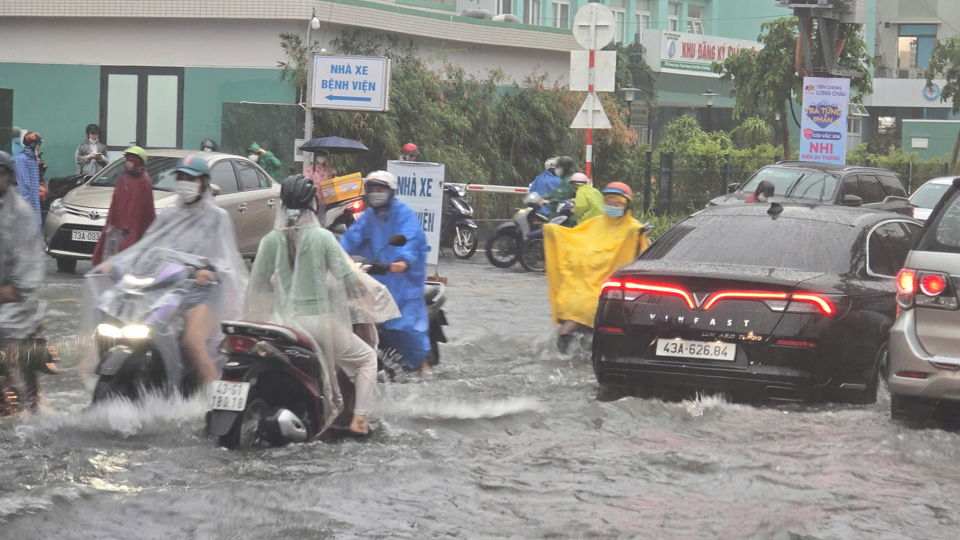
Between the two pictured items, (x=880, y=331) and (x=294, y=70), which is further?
(x=294, y=70)

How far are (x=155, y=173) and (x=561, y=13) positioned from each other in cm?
2678

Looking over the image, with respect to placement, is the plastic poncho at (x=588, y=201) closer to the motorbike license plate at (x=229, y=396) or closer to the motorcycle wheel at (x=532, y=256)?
the motorcycle wheel at (x=532, y=256)

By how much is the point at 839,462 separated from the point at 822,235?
2.12 metres

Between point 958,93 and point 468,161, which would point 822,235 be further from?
point 958,93

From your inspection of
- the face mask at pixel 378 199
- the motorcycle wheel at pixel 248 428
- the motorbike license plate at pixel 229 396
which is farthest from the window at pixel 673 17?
the motorbike license plate at pixel 229 396

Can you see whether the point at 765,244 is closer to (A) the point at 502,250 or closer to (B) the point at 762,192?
(B) the point at 762,192

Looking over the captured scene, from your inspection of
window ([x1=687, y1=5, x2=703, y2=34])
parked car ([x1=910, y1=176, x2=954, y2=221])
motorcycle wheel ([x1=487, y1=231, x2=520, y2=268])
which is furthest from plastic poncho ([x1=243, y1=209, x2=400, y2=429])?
window ([x1=687, y1=5, x2=703, y2=34])

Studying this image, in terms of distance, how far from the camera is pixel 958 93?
41656mm

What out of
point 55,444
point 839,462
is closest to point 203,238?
point 55,444

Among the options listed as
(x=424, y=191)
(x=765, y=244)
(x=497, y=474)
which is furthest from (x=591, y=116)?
(x=497, y=474)

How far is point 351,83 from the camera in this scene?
1917cm

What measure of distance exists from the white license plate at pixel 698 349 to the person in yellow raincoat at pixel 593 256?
211 centimetres

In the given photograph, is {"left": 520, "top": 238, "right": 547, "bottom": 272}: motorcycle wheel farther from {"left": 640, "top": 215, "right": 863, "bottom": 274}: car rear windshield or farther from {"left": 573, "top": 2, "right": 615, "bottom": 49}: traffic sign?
{"left": 640, "top": 215, "right": 863, "bottom": 274}: car rear windshield

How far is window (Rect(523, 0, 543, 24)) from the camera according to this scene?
39.9 metres
